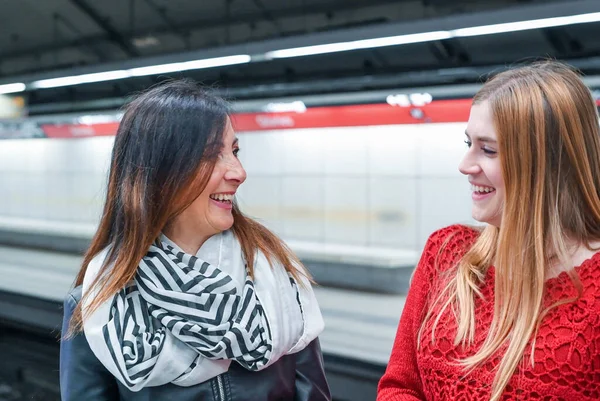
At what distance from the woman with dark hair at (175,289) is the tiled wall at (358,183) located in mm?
7106

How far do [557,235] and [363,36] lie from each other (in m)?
4.35

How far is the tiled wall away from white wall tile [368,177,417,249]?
1cm

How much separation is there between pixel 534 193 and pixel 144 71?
672 centimetres

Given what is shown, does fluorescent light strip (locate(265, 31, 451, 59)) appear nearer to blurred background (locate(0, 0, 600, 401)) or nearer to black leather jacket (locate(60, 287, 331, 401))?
blurred background (locate(0, 0, 600, 401))

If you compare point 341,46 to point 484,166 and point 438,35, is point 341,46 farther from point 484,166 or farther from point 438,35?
point 484,166

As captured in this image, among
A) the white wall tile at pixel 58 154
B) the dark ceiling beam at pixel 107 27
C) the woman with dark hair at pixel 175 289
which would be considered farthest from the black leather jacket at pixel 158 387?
the white wall tile at pixel 58 154

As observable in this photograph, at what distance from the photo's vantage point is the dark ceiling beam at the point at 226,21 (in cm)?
582

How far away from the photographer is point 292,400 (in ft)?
5.24

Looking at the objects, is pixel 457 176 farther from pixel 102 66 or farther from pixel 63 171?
pixel 63 171

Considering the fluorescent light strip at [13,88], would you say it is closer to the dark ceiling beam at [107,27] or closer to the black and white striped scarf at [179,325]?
the dark ceiling beam at [107,27]

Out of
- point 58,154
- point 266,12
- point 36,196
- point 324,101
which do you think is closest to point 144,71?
point 266,12

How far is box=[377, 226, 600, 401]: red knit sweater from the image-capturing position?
1.29 metres

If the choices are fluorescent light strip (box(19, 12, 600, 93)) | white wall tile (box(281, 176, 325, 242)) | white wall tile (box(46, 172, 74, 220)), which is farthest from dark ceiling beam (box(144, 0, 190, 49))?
white wall tile (box(46, 172, 74, 220))

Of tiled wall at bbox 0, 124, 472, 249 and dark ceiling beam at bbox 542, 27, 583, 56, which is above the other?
dark ceiling beam at bbox 542, 27, 583, 56
